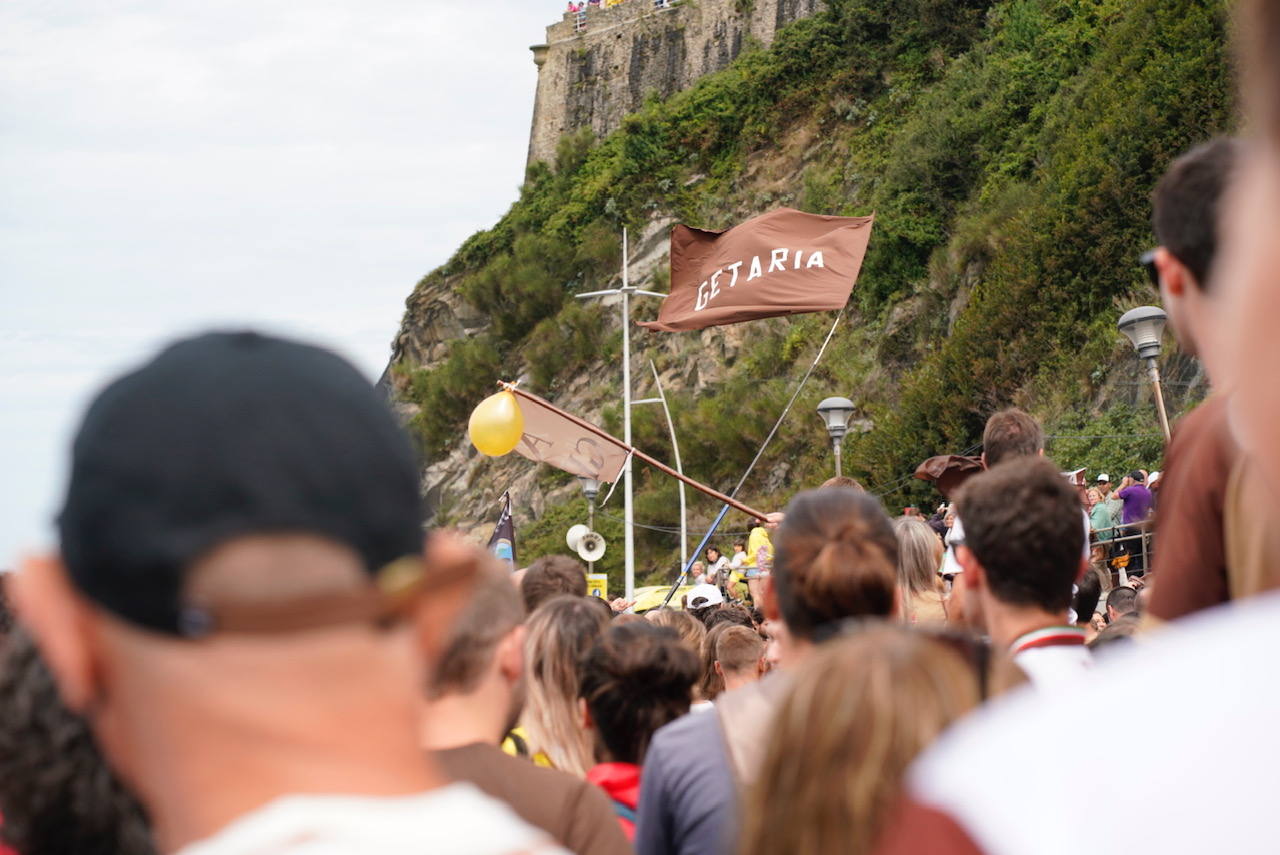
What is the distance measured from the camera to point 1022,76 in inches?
1177

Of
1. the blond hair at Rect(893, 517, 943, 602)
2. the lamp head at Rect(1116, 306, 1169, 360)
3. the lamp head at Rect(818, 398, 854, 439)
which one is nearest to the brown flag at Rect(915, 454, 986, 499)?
the blond hair at Rect(893, 517, 943, 602)

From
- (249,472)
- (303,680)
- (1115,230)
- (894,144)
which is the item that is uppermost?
(894,144)

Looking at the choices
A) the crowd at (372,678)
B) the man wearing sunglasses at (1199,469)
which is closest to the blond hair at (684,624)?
the man wearing sunglasses at (1199,469)

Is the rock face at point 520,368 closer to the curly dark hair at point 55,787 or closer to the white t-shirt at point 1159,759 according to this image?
the curly dark hair at point 55,787

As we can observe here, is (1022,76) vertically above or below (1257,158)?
above

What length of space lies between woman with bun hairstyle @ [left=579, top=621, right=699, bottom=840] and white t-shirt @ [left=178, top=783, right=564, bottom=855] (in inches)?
91.2

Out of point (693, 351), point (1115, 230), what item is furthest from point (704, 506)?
point (1115, 230)

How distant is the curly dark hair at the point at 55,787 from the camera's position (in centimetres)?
137

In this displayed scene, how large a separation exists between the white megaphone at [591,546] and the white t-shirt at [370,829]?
71.1 feet

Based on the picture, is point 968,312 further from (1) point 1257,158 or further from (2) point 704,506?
(1) point 1257,158

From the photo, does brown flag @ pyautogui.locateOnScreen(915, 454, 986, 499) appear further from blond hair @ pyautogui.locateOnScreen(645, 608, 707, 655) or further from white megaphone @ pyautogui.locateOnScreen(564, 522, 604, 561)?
white megaphone @ pyautogui.locateOnScreen(564, 522, 604, 561)

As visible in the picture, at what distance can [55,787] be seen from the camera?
1393 mm

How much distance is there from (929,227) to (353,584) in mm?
32000

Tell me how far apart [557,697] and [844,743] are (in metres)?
2.15
